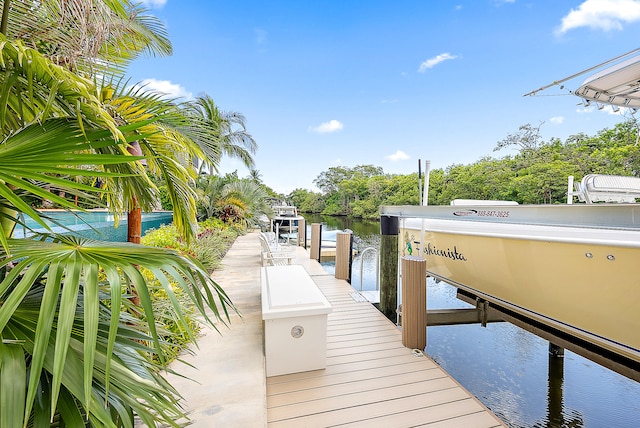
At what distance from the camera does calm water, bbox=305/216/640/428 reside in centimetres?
344

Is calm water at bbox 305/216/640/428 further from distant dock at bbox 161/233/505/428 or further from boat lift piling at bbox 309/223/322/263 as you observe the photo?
boat lift piling at bbox 309/223/322/263

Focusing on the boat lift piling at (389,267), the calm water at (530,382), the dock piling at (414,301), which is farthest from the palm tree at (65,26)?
the calm water at (530,382)

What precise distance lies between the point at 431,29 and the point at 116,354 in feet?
63.8

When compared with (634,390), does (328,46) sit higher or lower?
higher

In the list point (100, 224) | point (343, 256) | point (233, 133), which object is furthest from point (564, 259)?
point (233, 133)

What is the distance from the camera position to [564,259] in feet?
8.82

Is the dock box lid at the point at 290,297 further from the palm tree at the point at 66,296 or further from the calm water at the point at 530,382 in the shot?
the calm water at the point at 530,382

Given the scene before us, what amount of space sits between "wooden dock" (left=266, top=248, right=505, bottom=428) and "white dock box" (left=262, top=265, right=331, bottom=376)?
10 cm

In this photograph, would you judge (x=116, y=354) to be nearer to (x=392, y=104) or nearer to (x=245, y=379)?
(x=245, y=379)

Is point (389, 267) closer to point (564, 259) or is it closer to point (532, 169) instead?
point (564, 259)

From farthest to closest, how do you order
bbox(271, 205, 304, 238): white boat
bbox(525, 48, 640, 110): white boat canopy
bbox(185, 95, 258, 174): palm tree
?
1. bbox(185, 95, 258, 174): palm tree
2. bbox(271, 205, 304, 238): white boat
3. bbox(525, 48, 640, 110): white boat canopy

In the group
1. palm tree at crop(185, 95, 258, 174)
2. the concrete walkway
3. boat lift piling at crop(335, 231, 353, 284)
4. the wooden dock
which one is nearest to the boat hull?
the wooden dock

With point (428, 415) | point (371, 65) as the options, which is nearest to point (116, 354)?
point (428, 415)

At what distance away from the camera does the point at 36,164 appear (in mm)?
893
